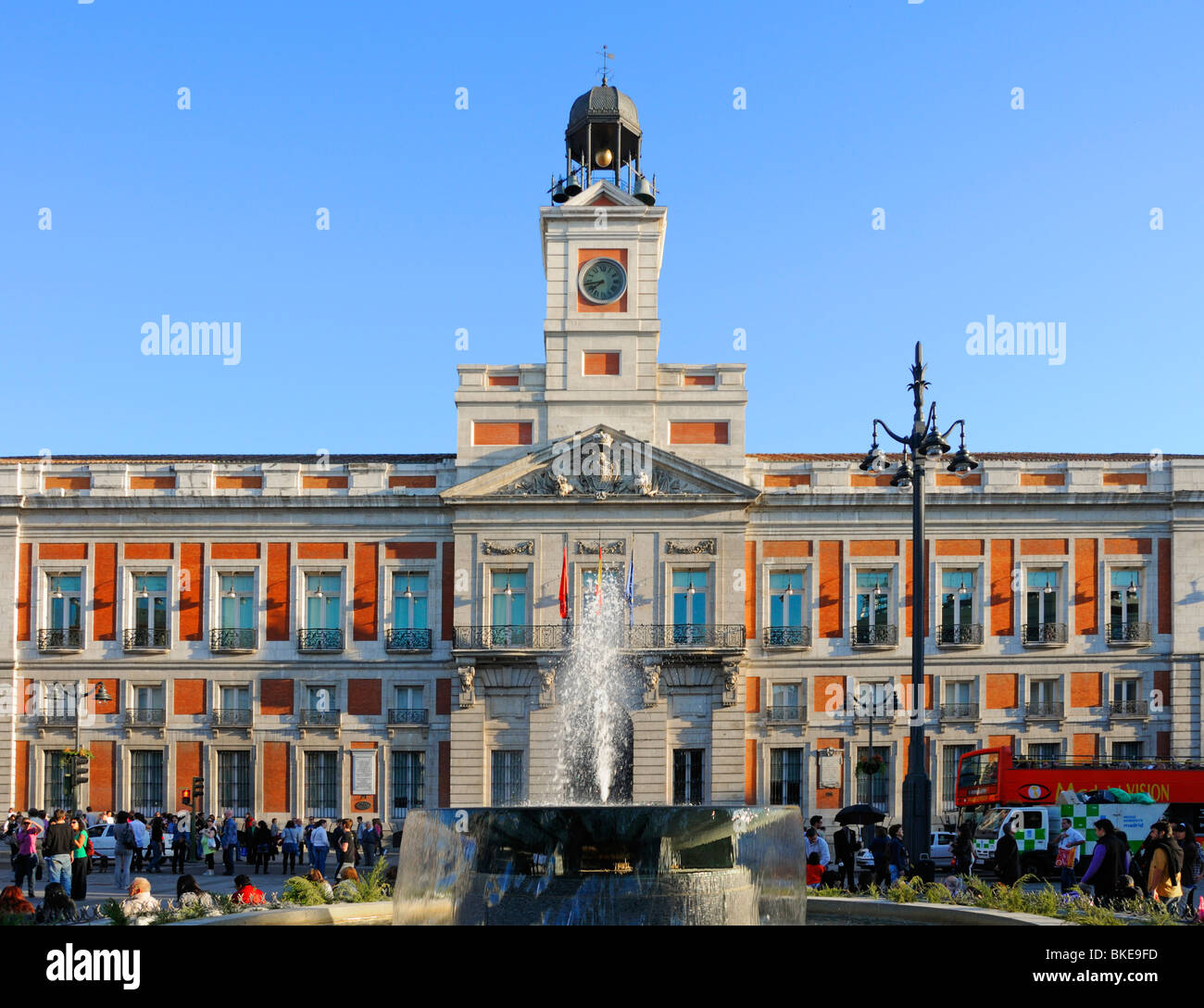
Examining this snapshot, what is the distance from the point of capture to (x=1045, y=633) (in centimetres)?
4378

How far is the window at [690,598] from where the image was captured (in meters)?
43.2

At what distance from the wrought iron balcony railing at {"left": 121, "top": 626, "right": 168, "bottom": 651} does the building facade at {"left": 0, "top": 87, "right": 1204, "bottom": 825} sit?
85mm

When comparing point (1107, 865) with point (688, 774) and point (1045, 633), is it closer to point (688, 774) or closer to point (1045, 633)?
point (688, 774)

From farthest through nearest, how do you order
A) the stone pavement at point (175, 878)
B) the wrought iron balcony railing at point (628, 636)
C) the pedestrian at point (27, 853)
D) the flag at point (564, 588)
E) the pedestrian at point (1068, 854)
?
the wrought iron balcony railing at point (628, 636)
the flag at point (564, 588)
the stone pavement at point (175, 878)
the pedestrian at point (27, 853)
the pedestrian at point (1068, 854)

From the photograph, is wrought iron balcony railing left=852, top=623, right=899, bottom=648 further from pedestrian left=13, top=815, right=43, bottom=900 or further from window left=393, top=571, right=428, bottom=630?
pedestrian left=13, top=815, right=43, bottom=900

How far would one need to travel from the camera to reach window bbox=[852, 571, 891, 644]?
144 feet

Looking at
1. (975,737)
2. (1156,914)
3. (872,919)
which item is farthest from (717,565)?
(1156,914)

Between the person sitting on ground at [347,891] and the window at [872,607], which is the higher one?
the window at [872,607]

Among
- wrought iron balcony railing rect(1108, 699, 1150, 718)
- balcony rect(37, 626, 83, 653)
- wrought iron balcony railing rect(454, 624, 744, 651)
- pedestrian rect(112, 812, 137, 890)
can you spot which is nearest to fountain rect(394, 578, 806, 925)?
pedestrian rect(112, 812, 137, 890)

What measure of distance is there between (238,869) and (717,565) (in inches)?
625

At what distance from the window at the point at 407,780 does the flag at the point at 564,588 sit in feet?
20.6

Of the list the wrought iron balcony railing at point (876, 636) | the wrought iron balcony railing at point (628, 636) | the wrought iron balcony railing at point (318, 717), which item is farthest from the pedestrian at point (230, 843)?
the wrought iron balcony railing at point (876, 636)

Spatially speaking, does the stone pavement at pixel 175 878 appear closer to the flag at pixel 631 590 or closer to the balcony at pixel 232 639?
the balcony at pixel 232 639

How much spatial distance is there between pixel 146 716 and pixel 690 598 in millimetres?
16606
